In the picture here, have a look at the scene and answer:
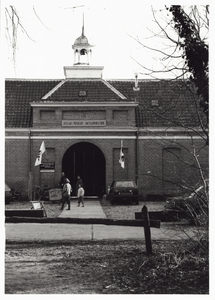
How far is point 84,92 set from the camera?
96.3ft

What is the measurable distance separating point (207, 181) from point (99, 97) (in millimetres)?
21407

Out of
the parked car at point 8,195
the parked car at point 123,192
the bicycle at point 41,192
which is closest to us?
the parked car at point 8,195

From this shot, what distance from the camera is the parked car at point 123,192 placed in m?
24.3

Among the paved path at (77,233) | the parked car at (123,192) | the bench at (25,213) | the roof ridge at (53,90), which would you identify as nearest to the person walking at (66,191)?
the parked car at (123,192)

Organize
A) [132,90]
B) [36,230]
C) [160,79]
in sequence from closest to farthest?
[160,79] → [36,230] → [132,90]

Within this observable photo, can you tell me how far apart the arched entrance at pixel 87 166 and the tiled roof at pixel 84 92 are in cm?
261

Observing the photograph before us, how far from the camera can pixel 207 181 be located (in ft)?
29.4

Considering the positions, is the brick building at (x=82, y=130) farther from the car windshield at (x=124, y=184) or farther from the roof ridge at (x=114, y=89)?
the car windshield at (x=124, y=184)

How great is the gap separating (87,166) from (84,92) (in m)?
6.64

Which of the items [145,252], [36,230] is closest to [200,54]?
[145,252]

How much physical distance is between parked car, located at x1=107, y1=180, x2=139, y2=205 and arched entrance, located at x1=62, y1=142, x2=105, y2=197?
28.5 inches

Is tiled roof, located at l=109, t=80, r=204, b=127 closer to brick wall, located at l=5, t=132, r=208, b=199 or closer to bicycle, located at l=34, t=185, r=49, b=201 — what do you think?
brick wall, located at l=5, t=132, r=208, b=199

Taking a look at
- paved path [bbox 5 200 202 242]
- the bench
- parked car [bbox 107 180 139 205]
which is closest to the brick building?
parked car [bbox 107 180 139 205]
